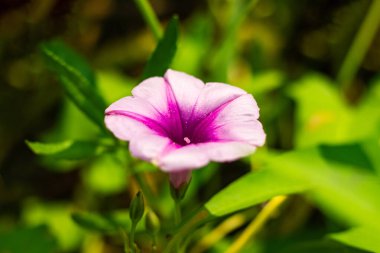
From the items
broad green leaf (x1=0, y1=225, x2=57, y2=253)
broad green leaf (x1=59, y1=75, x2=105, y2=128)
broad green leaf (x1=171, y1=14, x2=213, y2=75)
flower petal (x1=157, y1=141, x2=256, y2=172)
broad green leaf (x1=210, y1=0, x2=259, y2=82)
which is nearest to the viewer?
flower petal (x1=157, y1=141, x2=256, y2=172)

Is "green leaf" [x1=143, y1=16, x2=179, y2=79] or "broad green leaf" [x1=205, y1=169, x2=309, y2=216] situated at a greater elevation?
"green leaf" [x1=143, y1=16, x2=179, y2=79]

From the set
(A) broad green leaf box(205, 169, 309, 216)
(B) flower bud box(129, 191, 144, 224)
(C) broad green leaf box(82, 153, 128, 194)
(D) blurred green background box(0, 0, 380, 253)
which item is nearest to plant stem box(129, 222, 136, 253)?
(B) flower bud box(129, 191, 144, 224)

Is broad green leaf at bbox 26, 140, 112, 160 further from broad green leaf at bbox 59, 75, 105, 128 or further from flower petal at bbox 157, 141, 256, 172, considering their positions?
flower petal at bbox 157, 141, 256, 172

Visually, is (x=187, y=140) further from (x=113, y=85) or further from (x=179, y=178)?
(x=113, y=85)

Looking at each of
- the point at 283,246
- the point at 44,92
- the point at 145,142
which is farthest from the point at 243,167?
the point at 145,142

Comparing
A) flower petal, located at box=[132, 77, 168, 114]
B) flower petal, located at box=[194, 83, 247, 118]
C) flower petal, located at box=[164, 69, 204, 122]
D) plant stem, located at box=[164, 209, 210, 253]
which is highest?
flower petal, located at box=[132, 77, 168, 114]

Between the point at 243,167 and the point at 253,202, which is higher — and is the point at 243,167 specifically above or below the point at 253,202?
below

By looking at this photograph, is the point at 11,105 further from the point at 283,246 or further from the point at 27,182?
the point at 283,246
